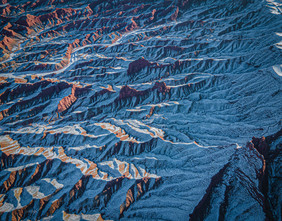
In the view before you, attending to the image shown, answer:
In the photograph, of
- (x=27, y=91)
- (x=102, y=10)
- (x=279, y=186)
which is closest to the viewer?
(x=279, y=186)

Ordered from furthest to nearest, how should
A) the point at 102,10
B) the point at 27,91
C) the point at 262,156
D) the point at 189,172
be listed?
the point at 102,10 < the point at 27,91 < the point at 189,172 < the point at 262,156

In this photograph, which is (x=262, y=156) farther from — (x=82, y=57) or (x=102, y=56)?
(x=82, y=57)

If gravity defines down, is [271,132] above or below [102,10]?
below

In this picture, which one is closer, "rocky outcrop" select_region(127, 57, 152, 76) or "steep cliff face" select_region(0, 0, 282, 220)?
"steep cliff face" select_region(0, 0, 282, 220)

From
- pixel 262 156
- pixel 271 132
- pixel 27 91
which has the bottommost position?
pixel 262 156

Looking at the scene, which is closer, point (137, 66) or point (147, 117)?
point (147, 117)

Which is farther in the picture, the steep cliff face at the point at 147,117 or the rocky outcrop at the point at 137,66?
the rocky outcrop at the point at 137,66

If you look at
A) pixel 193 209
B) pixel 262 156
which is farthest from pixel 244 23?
pixel 193 209

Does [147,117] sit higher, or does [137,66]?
[137,66]
